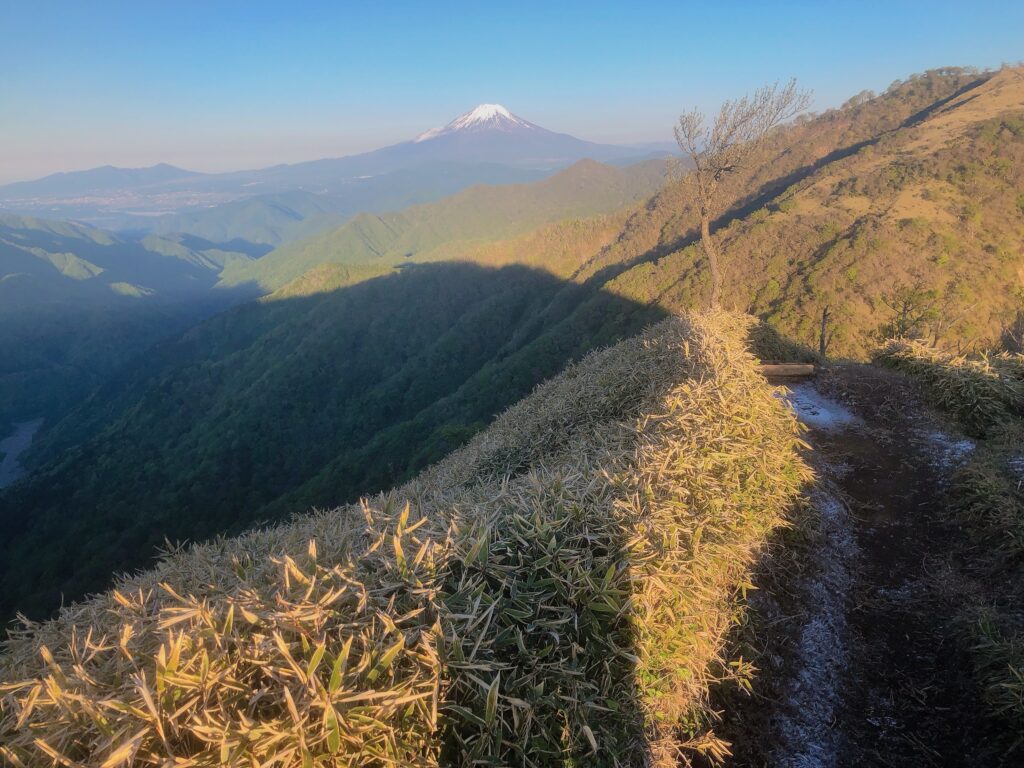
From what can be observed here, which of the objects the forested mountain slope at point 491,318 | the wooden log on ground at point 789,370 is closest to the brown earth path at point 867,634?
the wooden log on ground at point 789,370

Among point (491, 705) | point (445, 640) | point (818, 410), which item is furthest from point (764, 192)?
point (491, 705)

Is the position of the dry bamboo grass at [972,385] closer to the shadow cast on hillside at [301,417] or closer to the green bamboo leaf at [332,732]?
the green bamboo leaf at [332,732]

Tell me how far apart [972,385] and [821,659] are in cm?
671

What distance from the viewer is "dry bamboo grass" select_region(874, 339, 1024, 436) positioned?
7.51 m

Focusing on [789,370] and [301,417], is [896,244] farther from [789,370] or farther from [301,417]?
[301,417]

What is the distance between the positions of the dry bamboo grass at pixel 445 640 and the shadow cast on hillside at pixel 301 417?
107 ft

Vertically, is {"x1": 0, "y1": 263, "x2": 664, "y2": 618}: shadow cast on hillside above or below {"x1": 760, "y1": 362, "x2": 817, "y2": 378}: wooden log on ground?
below

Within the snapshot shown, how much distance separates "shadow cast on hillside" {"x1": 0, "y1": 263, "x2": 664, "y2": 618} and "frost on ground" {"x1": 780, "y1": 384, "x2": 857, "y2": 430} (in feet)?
95.3

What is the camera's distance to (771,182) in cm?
7175

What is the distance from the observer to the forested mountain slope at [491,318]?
3778 cm

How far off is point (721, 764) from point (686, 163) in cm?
2073

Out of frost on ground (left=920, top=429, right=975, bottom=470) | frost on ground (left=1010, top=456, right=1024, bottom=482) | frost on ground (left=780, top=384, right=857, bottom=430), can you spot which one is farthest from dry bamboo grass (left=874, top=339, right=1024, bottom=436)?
frost on ground (left=780, top=384, right=857, bottom=430)

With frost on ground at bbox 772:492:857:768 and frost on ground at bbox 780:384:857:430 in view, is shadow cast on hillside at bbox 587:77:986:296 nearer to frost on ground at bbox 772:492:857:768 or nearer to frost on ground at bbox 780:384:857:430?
frost on ground at bbox 780:384:857:430

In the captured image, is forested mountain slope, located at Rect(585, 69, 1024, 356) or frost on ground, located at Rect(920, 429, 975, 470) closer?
frost on ground, located at Rect(920, 429, 975, 470)
